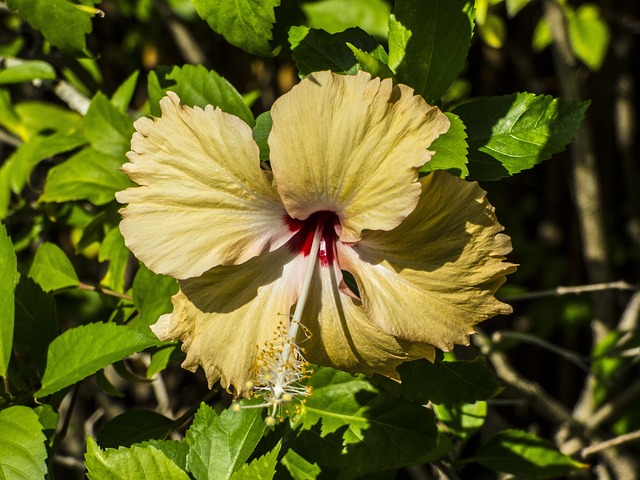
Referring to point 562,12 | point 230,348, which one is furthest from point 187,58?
point 230,348

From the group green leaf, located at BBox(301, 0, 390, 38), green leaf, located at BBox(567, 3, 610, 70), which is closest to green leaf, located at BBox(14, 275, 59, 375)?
green leaf, located at BBox(301, 0, 390, 38)

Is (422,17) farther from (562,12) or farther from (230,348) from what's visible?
(562,12)

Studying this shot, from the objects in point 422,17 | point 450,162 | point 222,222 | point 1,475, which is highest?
point 422,17

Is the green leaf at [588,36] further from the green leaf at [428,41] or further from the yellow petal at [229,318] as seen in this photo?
the yellow petal at [229,318]

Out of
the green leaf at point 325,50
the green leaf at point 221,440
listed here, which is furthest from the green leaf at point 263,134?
the green leaf at point 221,440

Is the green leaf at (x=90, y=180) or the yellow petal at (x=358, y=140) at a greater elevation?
the yellow petal at (x=358, y=140)

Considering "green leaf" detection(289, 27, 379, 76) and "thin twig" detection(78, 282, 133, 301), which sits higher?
"green leaf" detection(289, 27, 379, 76)

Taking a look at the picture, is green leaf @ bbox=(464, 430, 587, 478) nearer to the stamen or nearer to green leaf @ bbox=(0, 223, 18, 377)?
the stamen
